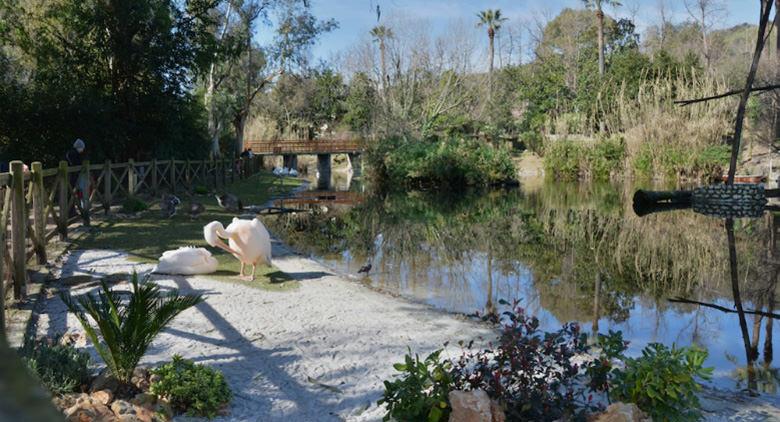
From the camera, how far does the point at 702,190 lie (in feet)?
71.7

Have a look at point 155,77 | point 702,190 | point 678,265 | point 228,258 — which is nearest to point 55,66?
point 155,77

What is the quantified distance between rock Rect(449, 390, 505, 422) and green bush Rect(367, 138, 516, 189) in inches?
1123

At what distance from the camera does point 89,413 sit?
3.87 meters

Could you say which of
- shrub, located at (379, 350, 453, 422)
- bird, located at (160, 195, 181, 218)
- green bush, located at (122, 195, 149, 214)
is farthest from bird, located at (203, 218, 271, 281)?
green bush, located at (122, 195, 149, 214)

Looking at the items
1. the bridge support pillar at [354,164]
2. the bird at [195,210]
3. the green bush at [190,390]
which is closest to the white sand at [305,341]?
the green bush at [190,390]

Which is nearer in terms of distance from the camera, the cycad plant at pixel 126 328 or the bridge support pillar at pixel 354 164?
the cycad plant at pixel 126 328

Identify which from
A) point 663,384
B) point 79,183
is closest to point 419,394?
point 663,384

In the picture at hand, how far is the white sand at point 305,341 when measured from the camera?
16.2 ft

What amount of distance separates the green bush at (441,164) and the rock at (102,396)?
2838 cm

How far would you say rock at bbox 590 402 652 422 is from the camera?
3.82m

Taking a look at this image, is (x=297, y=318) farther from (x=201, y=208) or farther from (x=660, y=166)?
(x=660, y=166)

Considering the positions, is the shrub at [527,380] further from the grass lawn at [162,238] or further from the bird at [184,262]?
the bird at [184,262]

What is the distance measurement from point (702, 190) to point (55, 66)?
21.3 m

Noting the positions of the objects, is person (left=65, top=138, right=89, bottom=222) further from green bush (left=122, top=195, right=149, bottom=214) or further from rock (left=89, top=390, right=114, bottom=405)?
rock (left=89, top=390, right=114, bottom=405)
